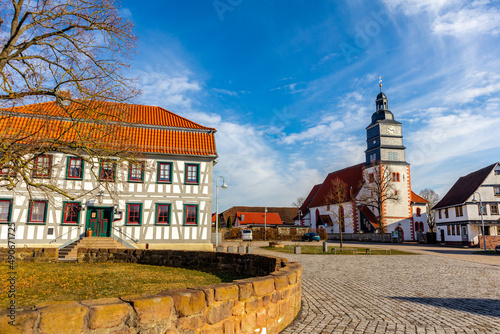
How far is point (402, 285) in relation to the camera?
1157cm

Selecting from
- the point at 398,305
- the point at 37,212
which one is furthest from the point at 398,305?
the point at 37,212

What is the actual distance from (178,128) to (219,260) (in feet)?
48.8

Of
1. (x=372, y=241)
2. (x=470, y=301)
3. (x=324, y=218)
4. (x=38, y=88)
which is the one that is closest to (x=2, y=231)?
(x=38, y=88)

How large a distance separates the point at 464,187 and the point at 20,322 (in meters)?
53.4

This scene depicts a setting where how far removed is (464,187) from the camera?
4684 cm

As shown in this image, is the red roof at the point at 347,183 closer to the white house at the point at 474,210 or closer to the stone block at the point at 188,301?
the white house at the point at 474,210

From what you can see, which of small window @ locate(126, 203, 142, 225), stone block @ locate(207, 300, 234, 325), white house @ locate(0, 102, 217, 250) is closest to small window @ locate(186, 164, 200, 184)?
white house @ locate(0, 102, 217, 250)

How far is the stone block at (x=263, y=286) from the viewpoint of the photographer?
205 inches

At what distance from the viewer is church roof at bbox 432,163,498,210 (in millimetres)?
43688

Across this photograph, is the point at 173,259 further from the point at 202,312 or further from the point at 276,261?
the point at 202,312

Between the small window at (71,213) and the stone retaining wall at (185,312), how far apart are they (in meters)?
19.4

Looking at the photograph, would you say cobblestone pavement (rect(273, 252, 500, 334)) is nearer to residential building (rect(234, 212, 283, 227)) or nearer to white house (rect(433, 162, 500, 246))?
white house (rect(433, 162, 500, 246))

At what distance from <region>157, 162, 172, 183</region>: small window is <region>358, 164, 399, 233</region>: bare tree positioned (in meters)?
38.1

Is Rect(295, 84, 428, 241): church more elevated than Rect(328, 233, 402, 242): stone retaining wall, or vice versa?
Rect(295, 84, 428, 241): church
